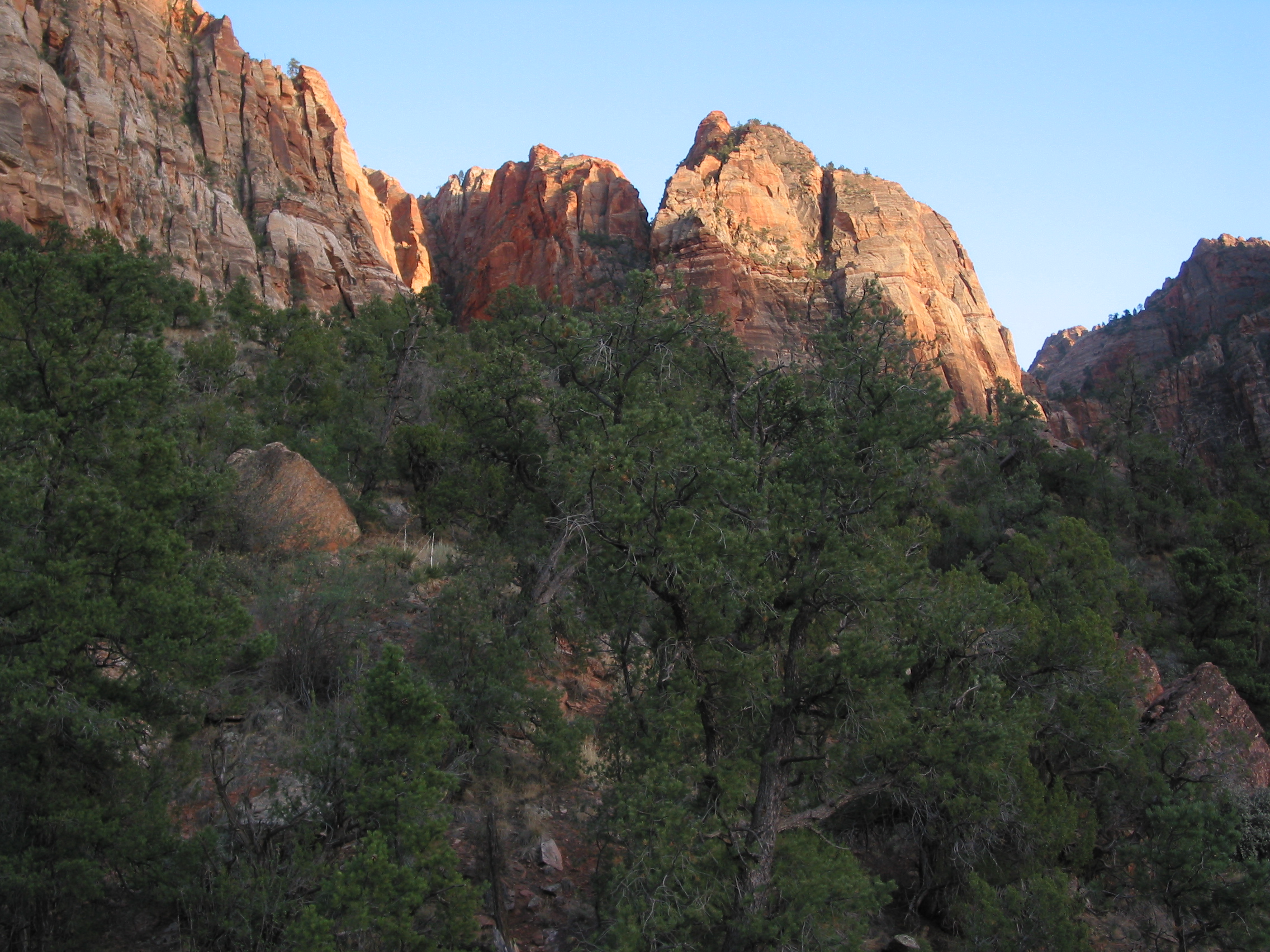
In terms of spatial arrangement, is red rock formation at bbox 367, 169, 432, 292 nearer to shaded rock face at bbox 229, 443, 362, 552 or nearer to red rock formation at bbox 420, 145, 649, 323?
red rock formation at bbox 420, 145, 649, 323

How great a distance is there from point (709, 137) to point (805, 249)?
510 inches

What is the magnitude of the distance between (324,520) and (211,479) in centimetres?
604

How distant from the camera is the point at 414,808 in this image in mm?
7234

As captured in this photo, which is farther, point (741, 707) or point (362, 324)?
point (362, 324)

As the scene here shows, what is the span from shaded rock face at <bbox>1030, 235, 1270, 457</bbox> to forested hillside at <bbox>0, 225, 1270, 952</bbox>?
36.8 m

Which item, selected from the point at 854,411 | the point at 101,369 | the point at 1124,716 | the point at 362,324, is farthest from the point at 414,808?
the point at 362,324

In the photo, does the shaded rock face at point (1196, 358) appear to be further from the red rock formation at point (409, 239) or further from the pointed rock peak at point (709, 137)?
the red rock formation at point (409, 239)

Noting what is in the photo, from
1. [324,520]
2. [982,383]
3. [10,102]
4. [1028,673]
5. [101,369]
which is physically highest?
[10,102]

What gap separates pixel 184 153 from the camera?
4678 centimetres

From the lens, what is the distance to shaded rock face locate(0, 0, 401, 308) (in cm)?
3825

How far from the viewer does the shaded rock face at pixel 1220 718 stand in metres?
13.9

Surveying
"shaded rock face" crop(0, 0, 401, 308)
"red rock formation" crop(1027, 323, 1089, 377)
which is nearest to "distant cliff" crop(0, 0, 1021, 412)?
"shaded rock face" crop(0, 0, 401, 308)

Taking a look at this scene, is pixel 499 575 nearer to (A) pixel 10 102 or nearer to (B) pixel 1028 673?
(B) pixel 1028 673

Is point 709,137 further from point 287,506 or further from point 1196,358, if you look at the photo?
point 287,506
